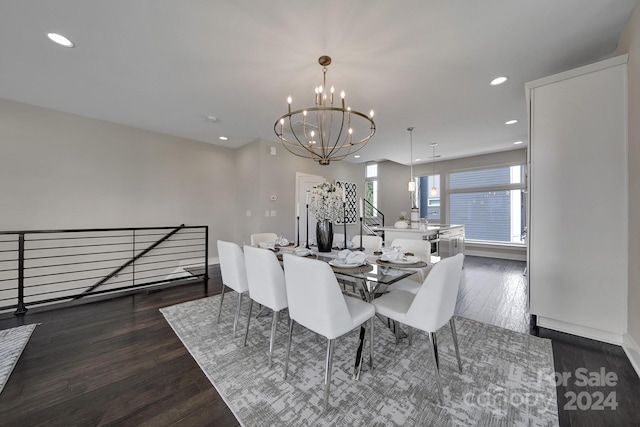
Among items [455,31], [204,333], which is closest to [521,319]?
[455,31]

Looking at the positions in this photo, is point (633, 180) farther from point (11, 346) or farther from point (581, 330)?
point (11, 346)

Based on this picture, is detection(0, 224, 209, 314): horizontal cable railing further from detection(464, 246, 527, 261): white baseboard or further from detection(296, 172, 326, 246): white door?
detection(464, 246, 527, 261): white baseboard

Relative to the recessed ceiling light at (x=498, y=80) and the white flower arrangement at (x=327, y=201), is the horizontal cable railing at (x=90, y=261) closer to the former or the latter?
the white flower arrangement at (x=327, y=201)

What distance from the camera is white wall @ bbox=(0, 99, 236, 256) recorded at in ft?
10.8

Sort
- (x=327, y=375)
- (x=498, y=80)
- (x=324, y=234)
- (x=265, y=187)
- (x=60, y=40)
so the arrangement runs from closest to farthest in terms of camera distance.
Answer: (x=327, y=375), (x=60, y=40), (x=324, y=234), (x=498, y=80), (x=265, y=187)

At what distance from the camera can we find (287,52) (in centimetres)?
221

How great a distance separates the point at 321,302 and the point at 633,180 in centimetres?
270

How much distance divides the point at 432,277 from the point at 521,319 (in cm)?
211

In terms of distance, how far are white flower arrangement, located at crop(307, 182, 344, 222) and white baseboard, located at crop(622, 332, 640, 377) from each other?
258 cm

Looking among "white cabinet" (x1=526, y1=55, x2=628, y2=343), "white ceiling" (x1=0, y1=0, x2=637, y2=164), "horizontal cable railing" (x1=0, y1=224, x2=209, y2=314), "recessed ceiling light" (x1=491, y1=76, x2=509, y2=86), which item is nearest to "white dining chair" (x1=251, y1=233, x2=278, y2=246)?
"horizontal cable railing" (x1=0, y1=224, x2=209, y2=314)

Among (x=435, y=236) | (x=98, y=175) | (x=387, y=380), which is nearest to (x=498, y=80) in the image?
(x=435, y=236)

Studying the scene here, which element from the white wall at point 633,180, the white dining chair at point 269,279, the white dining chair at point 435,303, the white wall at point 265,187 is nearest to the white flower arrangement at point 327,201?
the white dining chair at point 269,279

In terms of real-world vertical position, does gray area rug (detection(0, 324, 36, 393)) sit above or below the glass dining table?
below

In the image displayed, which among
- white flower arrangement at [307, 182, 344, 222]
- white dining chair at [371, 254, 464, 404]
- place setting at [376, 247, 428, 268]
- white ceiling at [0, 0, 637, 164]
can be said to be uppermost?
white ceiling at [0, 0, 637, 164]
